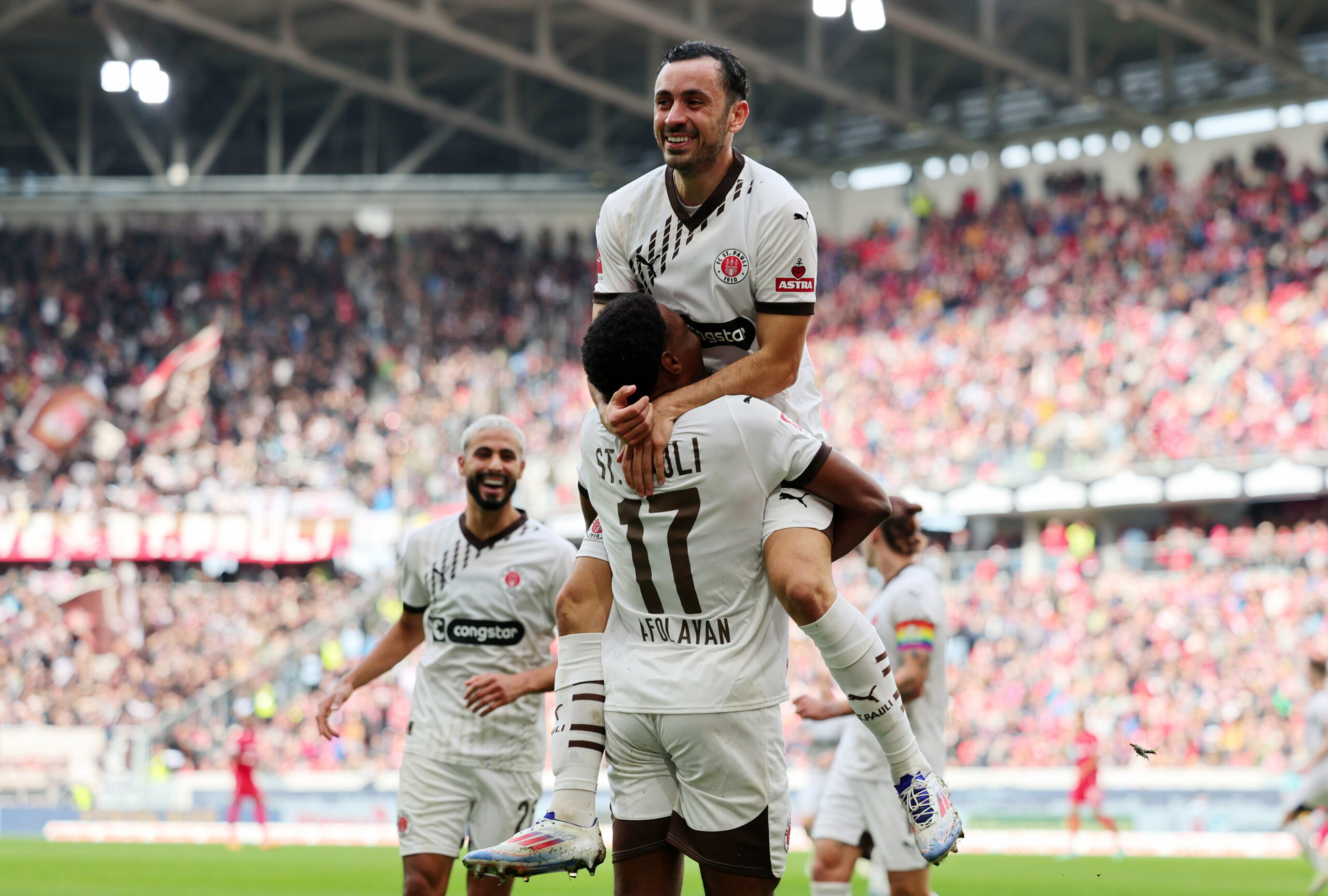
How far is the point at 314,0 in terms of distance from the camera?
31.6m

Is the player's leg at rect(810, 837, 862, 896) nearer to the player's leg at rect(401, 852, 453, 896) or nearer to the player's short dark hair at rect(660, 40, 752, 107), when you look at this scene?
the player's leg at rect(401, 852, 453, 896)

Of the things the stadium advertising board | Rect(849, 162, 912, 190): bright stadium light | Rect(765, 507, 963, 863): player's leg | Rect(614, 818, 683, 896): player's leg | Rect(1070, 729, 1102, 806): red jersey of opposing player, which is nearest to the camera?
Rect(765, 507, 963, 863): player's leg

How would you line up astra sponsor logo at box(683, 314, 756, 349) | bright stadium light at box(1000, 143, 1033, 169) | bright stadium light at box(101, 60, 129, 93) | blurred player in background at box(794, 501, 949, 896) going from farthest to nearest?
bright stadium light at box(1000, 143, 1033, 169), bright stadium light at box(101, 60, 129, 93), blurred player in background at box(794, 501, 949, 896), astra sponsor logo at box(683, 314, 756, 349)

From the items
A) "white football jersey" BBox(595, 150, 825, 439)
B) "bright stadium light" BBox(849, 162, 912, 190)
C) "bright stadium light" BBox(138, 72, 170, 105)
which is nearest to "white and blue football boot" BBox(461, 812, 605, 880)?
"white football jersey" BBox(595, 150, 825, 439)

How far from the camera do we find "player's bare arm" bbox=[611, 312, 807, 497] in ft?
14.3

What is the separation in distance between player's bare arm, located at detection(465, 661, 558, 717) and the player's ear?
2765 mm

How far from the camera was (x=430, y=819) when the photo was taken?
693 cm

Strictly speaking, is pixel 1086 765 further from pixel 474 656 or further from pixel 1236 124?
pixel 1236 124

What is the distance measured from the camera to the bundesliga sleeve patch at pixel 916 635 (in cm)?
760

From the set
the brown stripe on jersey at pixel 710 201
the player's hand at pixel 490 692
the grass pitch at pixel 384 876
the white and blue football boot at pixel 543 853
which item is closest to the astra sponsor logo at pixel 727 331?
the brown stripe on jersey at pixel 710 201

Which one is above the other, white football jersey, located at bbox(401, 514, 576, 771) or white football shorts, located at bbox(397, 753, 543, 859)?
white football jersey, located at bbox(401, 514, 576, 771)

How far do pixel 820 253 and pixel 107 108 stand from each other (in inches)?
722

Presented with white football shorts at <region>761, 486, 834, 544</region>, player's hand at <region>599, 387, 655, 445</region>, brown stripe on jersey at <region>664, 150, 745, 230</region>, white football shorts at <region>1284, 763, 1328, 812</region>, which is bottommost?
white football shorts at <region>1284, 763, 1328, 812</region>

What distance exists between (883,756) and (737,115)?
3939 mm
